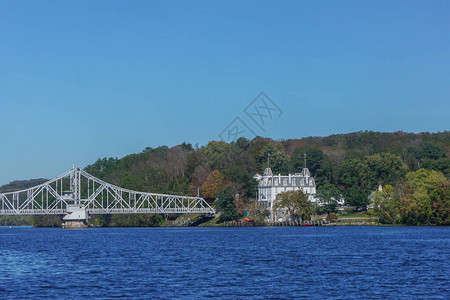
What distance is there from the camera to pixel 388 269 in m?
45.0

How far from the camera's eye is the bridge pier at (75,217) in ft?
487

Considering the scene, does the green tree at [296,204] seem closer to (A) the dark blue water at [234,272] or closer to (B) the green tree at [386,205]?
(B) the green tree at [386,205]

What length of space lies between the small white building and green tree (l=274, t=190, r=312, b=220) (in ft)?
26.2

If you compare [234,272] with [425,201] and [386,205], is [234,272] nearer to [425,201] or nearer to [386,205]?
[425,201]

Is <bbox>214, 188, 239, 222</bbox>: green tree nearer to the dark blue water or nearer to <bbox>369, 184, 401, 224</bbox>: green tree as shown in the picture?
<bbox>369, 184, 401, 224</bbox>: green tree

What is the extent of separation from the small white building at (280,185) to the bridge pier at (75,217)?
39179 mm

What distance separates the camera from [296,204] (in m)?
129

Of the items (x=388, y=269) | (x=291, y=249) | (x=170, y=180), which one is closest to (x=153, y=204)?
(x=170, y=180)

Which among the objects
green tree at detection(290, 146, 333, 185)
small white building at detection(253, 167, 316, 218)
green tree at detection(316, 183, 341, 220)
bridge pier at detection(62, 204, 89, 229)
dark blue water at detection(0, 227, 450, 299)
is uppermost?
green tree at detection(290, 146, 333, 185)

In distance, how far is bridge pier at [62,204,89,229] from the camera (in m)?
148

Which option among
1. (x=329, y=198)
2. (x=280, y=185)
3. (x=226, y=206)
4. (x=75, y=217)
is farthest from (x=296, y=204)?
(x=75, y=217)

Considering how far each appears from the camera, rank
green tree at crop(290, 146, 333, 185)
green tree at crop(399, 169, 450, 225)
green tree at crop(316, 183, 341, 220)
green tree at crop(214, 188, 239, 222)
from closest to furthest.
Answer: green tree at crop(399, 169, 450, 225)
green tree at crop(316, 183, 341, 220)
green tree at crop(214, 188, 239, 222)
green tree at crop(290, 146, 333, 185)

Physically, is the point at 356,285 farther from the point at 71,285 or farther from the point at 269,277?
the point at 71,285

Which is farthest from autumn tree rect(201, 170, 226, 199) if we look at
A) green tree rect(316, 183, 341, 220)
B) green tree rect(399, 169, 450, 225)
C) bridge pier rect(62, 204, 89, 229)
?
green tree rect(399, 169, 450, 225)
